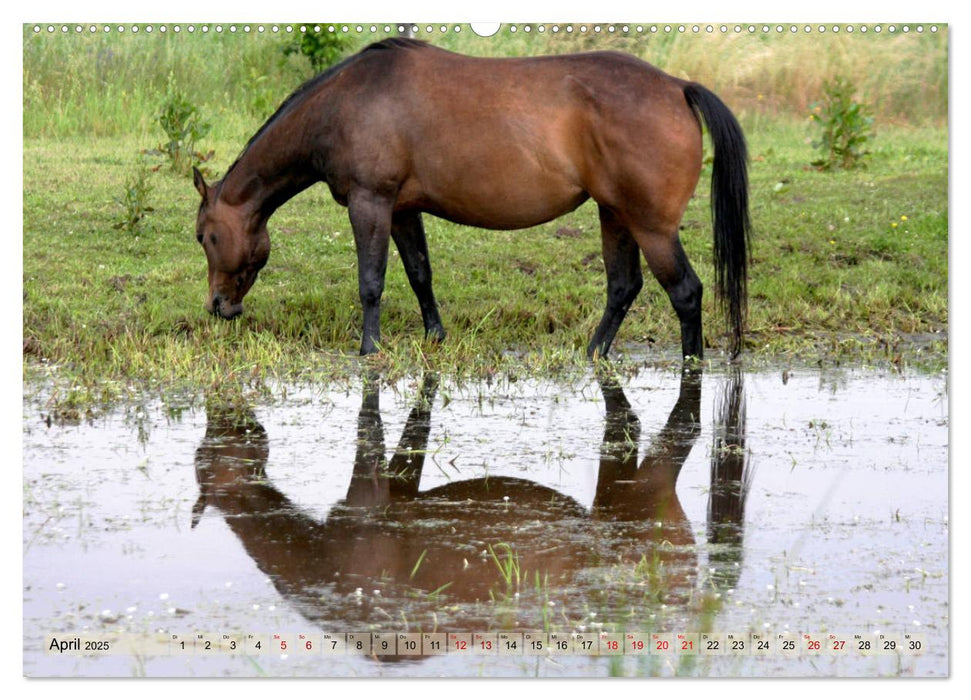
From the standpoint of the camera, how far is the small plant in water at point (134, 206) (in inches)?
436

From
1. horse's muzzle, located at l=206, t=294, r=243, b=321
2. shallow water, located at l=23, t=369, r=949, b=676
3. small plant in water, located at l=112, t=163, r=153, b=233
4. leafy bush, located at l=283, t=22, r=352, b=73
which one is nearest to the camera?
shallow water, located at l=23, t=369, r=949, b=676

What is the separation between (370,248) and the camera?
349 inches

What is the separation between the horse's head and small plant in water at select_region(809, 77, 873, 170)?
6065 millimetres

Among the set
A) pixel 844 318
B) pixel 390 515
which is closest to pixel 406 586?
pixel 390 515

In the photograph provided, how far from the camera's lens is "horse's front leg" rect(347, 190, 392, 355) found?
8.78 m

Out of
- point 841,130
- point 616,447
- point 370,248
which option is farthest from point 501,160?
point 841,130

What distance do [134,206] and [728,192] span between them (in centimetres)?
481

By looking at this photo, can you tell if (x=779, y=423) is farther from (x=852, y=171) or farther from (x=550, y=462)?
(x=852, y=171)

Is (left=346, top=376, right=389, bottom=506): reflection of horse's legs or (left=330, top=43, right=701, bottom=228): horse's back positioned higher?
(left=330, top=43, right=701, bottom=228): horse's back

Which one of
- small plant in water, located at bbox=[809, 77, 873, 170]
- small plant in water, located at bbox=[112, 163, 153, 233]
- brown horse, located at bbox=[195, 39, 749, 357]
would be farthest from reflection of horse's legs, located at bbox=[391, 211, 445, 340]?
small plant in water, located at bbox=[809, 77, 873, 170]

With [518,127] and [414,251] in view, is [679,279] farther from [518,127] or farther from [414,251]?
[414,251]

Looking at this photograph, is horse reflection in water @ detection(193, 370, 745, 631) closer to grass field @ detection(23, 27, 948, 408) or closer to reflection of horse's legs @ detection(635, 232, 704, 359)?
reflection of horse's legs @ detection(635, 232, 704, 359)

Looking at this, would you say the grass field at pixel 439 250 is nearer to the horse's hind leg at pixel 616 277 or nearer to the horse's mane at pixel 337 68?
the horse's hind leg at pixel 616 277

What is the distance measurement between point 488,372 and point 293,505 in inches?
106
